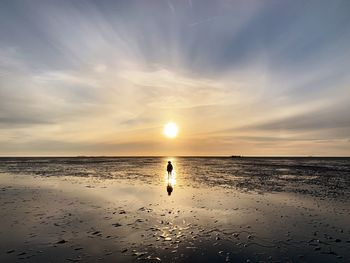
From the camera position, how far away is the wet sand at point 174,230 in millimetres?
11617

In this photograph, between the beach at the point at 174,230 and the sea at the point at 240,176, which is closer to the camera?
the beach at the point at 174,230

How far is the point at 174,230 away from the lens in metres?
15.2

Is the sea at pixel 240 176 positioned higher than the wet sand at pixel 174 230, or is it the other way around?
the sea at pixel 240 176

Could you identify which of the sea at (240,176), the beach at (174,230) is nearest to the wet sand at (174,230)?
the beach at (174,230)

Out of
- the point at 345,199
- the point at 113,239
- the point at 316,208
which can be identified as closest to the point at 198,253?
the point at 113,239

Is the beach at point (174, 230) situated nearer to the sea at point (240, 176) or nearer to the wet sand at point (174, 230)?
the wet sand at point (174, 230)

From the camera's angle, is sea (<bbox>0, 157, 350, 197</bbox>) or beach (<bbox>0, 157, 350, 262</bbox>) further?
sea (<bbox>0, 157, 350, 197</bbox>)

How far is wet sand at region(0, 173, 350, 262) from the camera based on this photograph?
38.1 feet

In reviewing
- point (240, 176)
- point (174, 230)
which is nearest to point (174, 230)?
point (174, 230)

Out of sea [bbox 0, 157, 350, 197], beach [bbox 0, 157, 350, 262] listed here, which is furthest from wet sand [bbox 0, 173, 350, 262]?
sea [bbox 0, 157, 350, 197]

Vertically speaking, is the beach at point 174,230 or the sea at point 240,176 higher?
the sea at point 240,176

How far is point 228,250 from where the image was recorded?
39.9 feet

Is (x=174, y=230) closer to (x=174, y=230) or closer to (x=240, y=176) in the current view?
(x=174, y=230)

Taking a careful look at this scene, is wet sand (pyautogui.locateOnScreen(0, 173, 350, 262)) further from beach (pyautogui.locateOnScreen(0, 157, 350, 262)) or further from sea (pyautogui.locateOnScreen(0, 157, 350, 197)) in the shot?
sea (pyautogui.locateOnScreen(0, 157, 350, 197))
